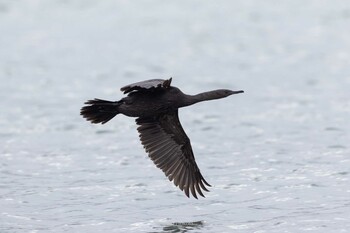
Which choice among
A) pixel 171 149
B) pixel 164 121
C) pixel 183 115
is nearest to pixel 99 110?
pixel 164 121

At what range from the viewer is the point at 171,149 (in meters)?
15.1

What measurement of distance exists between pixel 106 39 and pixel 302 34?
18.0 feet

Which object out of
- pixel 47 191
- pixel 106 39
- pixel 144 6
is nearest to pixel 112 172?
pixel 47 191

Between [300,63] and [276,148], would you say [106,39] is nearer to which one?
[300,63]

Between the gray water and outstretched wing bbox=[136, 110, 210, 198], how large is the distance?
19.1 inches

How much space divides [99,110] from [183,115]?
747cm

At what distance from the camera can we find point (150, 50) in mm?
28203

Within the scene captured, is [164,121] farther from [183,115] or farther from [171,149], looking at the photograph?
[183,115]

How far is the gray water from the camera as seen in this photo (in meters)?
Result: 15.2

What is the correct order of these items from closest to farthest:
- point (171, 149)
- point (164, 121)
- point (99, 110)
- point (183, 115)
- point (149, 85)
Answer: point (149, 85)
point (99, 110)
point (164, 121)
point (171, 149)
point (183, 115)

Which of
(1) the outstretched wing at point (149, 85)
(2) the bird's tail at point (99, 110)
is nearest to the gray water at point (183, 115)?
(2) the bird's tail at point (99, 110)

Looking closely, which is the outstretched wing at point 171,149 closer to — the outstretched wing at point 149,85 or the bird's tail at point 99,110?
the bird's tail at point 99,110

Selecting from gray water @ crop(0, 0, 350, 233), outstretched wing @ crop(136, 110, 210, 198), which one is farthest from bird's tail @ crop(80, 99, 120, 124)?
gray water @ crop(0, 0, 350, 233)

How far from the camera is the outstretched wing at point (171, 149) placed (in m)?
15.0
